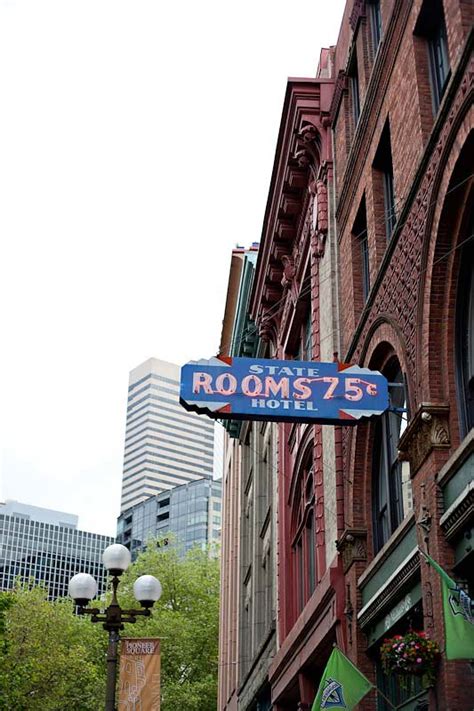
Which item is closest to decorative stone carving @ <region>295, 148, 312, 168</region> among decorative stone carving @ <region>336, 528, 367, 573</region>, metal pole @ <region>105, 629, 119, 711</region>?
decorative stone carving @ <region>336, 528, 367, 573</region>

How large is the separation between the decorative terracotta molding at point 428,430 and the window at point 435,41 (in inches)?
200

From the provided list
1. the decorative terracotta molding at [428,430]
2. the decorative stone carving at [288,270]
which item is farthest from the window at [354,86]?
the decorative terracotta molding at [428,430]

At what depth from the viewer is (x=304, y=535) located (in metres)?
25.3

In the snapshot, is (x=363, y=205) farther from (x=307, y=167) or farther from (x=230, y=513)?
(x=230, y=513)

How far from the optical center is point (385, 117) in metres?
18.0

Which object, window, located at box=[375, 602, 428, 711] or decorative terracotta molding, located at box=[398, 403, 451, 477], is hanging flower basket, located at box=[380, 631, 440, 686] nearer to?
window, located at box=[375, 602, 428, 711]

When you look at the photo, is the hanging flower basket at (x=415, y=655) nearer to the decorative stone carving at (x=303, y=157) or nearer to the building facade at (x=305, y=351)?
the building facade at (x=305, y=351)

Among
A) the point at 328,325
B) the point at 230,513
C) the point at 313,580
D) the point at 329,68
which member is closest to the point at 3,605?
the point at 230,513

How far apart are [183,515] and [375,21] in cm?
17159

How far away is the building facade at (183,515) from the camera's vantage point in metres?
183

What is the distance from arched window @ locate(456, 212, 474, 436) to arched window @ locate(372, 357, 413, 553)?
1755 mm

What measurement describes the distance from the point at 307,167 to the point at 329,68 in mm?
2581

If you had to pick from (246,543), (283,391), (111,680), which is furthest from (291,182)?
(246,543)

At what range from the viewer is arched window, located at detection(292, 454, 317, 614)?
954 inches
